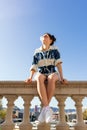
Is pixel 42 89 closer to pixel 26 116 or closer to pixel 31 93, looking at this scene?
pixel 31 93

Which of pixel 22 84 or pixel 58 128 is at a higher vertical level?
pixel 22 84

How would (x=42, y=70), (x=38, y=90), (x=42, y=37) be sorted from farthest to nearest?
(x=42, y=37), (x=42, y=70), (x=38, y=90)

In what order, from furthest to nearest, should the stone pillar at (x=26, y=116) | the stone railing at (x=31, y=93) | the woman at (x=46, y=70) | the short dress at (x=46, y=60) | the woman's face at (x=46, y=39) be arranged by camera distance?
the woman's face at (x=46, y=39) → the short dress at (x=46, y=60) → the stone railing at (x=31, y=93) → the stone pillar at (x=26, y=116) → the woman at (x=46, y=70)

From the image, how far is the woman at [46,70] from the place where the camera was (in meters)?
4.70

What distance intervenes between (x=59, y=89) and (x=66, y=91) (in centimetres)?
16

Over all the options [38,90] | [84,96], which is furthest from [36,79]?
[84,96]

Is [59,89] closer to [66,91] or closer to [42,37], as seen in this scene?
[66,91]

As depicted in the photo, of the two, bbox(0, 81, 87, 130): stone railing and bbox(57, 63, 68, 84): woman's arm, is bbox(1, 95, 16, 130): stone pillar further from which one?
bbox(57, 63, 68, 84): woman's arm

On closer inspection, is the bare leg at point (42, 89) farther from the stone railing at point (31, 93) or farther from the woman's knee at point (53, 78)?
the stone railing at point (31, 93)

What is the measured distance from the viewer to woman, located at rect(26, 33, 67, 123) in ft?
15.4

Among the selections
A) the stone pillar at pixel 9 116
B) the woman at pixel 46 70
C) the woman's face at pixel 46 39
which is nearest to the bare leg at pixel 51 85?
the woman at pixel 46 70

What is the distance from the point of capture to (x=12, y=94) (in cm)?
505

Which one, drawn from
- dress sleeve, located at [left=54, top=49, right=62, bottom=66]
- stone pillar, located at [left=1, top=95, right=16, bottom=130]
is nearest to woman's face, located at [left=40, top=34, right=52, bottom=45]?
dress sleeve, located at [left=54, top=49, right=62, bottom=66]

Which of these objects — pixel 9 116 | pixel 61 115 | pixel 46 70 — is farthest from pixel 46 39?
pixel 9 116
